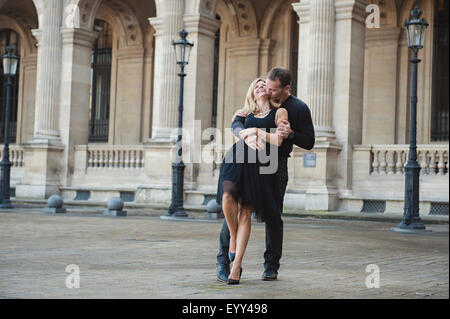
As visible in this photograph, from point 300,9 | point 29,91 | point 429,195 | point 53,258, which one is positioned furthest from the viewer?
point 29,91

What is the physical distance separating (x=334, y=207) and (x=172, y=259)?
442 inches

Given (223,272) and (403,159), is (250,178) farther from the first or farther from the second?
(403,159)

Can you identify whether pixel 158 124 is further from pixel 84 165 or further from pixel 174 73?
pixel 84 165

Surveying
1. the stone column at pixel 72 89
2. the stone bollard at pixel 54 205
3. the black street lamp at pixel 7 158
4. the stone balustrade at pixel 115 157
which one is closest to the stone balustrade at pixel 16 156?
the stone column at pixel 72 89

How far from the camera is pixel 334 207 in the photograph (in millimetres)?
18594

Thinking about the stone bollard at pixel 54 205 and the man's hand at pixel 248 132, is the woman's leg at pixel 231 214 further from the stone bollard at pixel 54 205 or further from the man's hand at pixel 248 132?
the stone bollard at pixel 54 205

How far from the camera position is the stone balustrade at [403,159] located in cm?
1791

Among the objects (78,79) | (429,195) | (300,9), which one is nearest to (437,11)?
(300,9)

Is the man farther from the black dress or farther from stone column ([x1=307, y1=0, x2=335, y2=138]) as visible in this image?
stone column ([x1=307, y1=0, x2=335, y2=138])

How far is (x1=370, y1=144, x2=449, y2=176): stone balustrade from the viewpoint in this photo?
17.9 m

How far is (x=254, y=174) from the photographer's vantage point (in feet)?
19.7

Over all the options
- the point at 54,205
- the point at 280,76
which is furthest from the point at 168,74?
the point at 280,76

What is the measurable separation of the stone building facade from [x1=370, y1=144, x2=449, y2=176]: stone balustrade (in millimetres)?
35

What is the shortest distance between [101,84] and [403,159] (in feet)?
51.5
